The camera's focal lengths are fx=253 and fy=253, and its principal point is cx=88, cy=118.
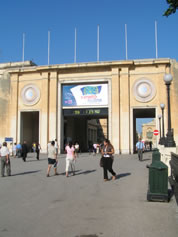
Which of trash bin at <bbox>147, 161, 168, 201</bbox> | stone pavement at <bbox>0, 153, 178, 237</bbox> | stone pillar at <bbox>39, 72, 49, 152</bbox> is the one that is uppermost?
stone pillar at <bbox>39, 72, 49, 152</bbox>

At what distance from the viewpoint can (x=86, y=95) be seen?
30.7 meters

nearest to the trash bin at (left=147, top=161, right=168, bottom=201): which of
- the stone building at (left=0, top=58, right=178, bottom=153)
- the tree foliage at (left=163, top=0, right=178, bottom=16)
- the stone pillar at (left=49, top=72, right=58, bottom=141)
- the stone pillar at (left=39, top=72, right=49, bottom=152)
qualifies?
the tree foliage at (left=163, top=0, right=178, bottom=16)

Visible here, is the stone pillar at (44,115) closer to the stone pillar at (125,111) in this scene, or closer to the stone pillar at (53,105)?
the stone pillar at (53,105)

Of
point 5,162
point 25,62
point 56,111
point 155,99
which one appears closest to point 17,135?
point 56,111

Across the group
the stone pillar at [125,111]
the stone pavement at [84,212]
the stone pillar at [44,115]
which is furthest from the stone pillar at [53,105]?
the stone pavement at [84,212]

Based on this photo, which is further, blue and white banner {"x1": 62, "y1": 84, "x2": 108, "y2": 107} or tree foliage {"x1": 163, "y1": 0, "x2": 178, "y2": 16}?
blue and white banner {"x1": 62, "y1": 84, "x2": 108, "y2": 107}

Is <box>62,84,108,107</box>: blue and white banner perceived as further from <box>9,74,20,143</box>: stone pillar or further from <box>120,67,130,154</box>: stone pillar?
<box>9,74,20,143</box>: stone pillar

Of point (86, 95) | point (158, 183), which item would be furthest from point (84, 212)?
point (86, 95)

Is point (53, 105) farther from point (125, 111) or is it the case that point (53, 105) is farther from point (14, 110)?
point (125, 111)

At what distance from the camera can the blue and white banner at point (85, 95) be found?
30312mm

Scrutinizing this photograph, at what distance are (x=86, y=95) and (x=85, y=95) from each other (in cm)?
13

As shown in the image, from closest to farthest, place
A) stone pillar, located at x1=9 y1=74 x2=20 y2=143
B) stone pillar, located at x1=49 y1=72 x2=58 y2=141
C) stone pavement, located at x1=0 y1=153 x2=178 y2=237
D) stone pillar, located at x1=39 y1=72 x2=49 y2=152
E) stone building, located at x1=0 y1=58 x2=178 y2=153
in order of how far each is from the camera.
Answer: stone pavement, located at x1=0 y1=153 x2=178 y2=237 < stone building, located at x1=0 y1=58 x2=178 y2=153 < stone pillar, located at x1=39 y1=72 x2=49 y2=152 < stone pillar, located at x1=49 y1=72 x2=58 y2=141 < stone pillar, located at x1=9 y1=74 x2=20 y2=143

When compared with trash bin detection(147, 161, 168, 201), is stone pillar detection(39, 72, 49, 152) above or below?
above

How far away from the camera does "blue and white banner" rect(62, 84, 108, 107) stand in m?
30.3
